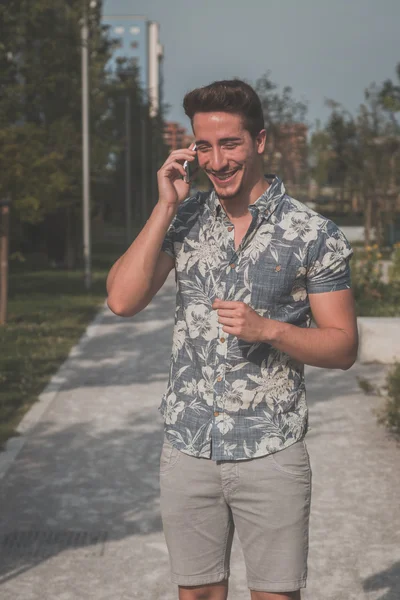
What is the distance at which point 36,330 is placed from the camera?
52.1 ft

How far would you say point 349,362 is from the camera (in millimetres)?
3303

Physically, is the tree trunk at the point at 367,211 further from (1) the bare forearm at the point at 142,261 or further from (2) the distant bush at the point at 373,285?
(1) the bare forearm at the point at 142,261

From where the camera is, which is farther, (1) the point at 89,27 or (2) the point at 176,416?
(1) the point at 89,27

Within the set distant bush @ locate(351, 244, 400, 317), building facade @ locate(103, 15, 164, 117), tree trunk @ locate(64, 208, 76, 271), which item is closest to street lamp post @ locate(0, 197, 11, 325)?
distant bush @ locate(351, 244, 400, 317)

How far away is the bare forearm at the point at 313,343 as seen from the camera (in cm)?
310

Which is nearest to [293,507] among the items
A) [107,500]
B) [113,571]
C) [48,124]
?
[113,571]

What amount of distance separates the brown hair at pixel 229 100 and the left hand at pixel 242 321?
1.73 feet

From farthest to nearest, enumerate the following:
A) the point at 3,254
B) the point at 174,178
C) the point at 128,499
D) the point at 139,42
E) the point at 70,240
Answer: the point at 139,42 → the point at 70,240 → the point at 3,254 → the point at 128,499 → the point at 174,178

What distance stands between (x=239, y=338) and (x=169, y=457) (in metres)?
0.46

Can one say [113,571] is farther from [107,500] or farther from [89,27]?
[89,27]

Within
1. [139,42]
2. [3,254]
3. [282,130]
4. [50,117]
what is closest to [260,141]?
[3,254]

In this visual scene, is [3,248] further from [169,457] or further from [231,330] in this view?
[231,330]

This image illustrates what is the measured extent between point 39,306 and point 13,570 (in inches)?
569

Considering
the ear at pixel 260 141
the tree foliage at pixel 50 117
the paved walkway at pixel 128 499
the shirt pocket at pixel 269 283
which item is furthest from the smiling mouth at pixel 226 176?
the tree foliage at pixel 50 117
